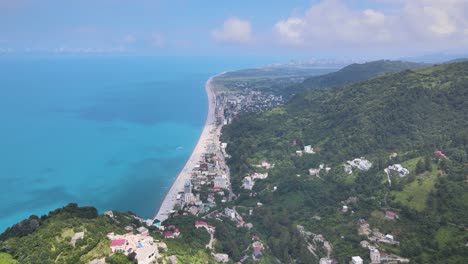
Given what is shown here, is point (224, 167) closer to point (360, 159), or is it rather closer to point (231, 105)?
point (360, 159)

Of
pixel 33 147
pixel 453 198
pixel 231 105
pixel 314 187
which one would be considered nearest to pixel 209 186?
pixel 314 187

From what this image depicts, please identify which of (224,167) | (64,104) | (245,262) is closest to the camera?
(245,262)

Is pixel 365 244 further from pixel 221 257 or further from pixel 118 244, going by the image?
pixel 118 244

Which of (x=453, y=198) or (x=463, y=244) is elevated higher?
(x=453, y=198)

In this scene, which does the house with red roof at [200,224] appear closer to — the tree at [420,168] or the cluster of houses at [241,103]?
the tree at [420,168]

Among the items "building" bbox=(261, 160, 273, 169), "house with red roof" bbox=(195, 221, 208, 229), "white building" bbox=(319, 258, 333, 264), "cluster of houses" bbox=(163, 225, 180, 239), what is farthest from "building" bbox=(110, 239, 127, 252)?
"building" bbox=(261, 160, 273, 169)

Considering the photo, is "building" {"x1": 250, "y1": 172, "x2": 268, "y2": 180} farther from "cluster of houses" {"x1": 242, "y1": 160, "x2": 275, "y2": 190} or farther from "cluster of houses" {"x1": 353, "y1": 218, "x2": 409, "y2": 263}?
"cluster of houses" {"x1": 353, "y1": 218, "x2": 409, "y2": 263}

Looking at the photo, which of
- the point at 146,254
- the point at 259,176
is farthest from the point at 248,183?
the point at 146,254
